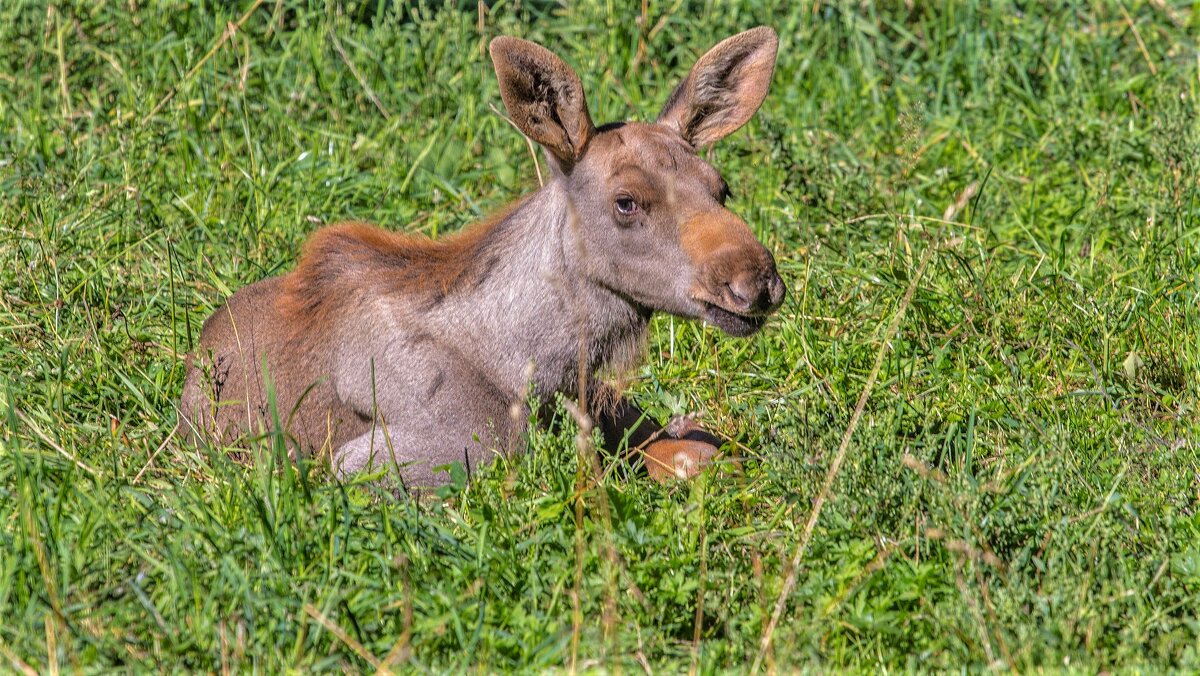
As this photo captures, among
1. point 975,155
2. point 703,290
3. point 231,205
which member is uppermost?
point 703,290

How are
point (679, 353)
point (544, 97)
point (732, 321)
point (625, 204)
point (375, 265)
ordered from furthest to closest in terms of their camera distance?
point (679, 353) → point (375, 265) → point (544, 97) → point (625, 204) → point (732, 321)

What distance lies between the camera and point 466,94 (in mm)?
7863

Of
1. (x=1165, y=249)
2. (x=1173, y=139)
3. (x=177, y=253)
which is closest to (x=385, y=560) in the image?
(x=177, y=253)

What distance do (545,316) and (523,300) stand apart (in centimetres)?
9

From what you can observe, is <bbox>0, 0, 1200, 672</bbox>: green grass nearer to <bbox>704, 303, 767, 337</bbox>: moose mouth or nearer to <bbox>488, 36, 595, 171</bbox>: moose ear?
<bbox>704, 303, 767, 337</bbox>: moose mouth

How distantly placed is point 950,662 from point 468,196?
3923 mm

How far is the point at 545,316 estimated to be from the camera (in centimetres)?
516

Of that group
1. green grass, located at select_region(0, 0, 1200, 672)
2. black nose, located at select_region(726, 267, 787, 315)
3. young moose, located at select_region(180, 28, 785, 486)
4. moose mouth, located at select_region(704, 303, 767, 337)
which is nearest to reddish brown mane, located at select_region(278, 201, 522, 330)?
young moose, located at select_region(180, 28, 785, 486)

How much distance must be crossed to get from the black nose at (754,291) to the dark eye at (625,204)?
0.44 meters

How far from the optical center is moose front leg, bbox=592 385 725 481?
16.9 ft

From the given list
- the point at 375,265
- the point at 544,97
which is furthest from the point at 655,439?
the point at 544,97

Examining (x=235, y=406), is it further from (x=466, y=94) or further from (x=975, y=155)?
(x=975, y=155)

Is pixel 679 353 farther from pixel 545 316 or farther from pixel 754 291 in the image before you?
pixel 754 291

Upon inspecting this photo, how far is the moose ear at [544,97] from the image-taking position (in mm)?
5016
